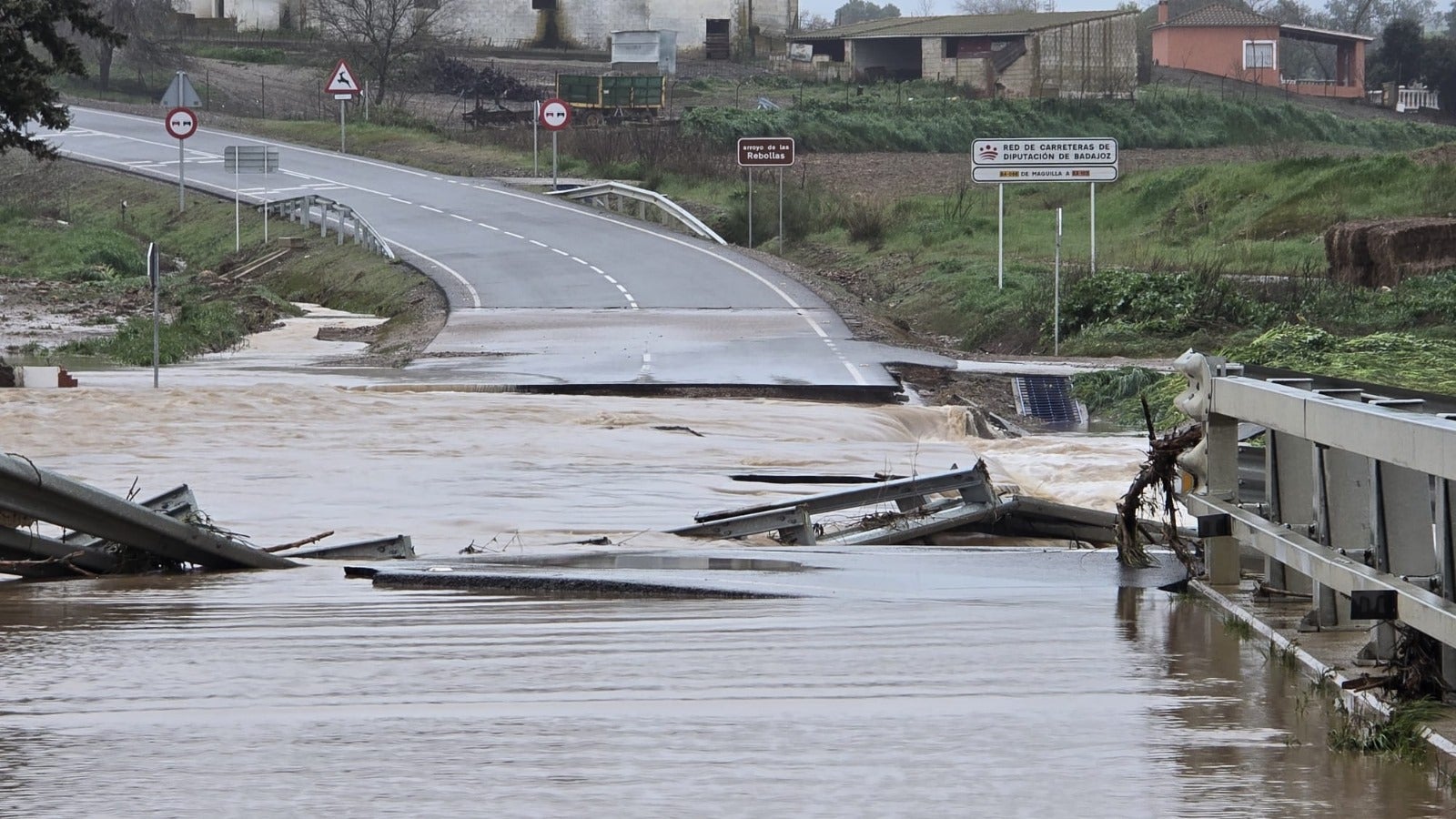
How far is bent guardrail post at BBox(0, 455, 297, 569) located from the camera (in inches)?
334

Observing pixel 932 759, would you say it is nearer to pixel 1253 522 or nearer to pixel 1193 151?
pixel 1253 522

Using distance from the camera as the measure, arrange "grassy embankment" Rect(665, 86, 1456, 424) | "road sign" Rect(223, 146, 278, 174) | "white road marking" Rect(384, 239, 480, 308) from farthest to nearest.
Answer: "road sign" Rect(223, 146, 278, 174)
"white road marking" Rect(384, 239, 480, 308)
"grassy embankment" Rect(665, 86, 1456, 424)

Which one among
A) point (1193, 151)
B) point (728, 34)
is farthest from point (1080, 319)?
point (728, 34)

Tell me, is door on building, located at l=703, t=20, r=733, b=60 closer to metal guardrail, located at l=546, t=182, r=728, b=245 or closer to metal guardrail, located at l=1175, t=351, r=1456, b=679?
metal guardrail, located at l=546, t=182, r=728, b=245

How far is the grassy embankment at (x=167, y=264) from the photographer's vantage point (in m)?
32.7

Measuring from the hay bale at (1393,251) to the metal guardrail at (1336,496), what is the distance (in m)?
27.0

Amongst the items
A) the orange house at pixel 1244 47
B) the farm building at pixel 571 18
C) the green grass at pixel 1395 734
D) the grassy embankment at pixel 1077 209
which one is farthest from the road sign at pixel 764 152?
the orange house at pixel 1244 47

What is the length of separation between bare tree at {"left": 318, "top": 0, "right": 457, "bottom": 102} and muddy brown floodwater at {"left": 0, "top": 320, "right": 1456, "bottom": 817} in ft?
234

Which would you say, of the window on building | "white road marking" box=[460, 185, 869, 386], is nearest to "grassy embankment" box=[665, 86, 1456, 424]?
"white road marking" box=[460, 185, 869, 386]

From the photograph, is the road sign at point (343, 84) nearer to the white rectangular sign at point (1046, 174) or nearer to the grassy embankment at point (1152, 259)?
the grassy embankment at point (1152, 259)

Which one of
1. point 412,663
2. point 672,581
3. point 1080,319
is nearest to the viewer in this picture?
point 412,663

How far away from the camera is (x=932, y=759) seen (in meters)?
5.09

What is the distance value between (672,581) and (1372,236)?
28.4 meters

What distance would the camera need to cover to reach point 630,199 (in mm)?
50625
